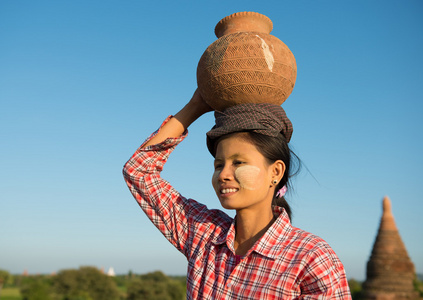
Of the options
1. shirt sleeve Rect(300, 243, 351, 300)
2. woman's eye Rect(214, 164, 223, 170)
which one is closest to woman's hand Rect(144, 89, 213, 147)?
woman's eye Rect(214, 164, 223, 170)

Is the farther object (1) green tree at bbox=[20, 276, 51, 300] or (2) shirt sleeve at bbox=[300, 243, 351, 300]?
(1) green tree at bbox=[20, 276, 51, 300]

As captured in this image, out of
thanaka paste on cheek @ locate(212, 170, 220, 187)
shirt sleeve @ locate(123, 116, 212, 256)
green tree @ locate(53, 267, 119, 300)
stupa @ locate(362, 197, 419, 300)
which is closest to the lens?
thanaka paste on cheek @ locate(212, 170, 220, 187)

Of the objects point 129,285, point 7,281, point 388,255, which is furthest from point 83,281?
point 388,255

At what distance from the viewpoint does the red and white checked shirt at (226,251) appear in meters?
2.19

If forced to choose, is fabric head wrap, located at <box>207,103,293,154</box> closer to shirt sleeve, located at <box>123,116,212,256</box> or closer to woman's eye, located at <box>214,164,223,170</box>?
woman's eye, located at <box>214,164,223,170</box>

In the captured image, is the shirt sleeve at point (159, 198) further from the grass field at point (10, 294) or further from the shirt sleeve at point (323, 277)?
the grass field at point (10, 294)

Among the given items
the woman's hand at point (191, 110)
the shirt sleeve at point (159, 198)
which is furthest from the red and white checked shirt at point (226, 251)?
the woman's hand at point (191, 110)

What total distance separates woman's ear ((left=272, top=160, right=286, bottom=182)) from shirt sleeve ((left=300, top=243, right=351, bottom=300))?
0.56m

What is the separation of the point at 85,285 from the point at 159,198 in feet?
203

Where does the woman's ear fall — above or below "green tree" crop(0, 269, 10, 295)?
above

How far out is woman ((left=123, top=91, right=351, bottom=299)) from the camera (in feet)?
7.28

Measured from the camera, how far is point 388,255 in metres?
35.6

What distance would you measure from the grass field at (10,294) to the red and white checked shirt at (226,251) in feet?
205

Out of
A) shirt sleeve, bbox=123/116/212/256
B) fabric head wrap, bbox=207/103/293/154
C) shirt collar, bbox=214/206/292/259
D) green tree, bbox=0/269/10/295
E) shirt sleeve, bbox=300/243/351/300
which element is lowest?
green tree, bbox=0/269/10/295
